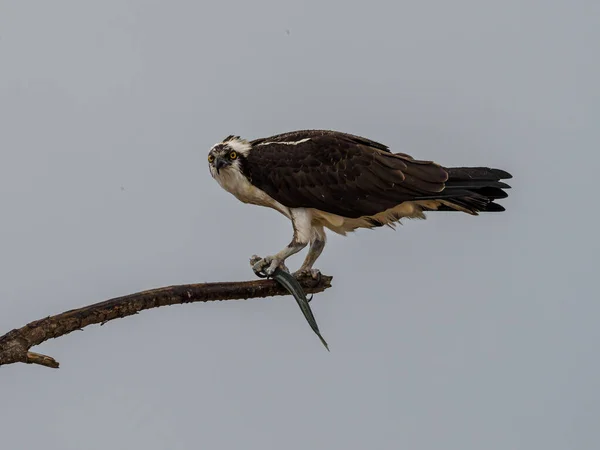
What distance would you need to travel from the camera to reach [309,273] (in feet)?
21.7

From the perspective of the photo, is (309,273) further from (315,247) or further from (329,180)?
(329,180)

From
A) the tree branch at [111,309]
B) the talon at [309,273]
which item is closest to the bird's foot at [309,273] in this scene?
the talon at [309,273]

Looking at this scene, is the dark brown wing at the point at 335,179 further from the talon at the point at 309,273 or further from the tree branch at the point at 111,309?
the tree branch at the point at 111,309

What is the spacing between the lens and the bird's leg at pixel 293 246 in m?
6.34

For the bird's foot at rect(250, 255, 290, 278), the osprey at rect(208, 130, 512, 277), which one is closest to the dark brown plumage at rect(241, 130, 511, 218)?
the osprey at rect(208, 130, 512, 277)

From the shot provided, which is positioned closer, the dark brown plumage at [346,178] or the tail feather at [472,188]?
the dark brown plumage at [346,178]

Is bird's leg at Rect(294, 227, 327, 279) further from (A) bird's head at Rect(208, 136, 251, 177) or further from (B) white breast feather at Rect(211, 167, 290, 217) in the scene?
(A) bird's head at Rect(208, 136, 251, 177)

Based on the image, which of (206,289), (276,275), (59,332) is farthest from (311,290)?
(59,332)

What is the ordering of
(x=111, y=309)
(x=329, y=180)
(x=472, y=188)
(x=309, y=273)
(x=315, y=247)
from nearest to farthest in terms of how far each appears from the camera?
(x=111, y=309) < (x=329, y=180) < (x=472, y=188) < (x=309, y=273) < (x=315, y=247)

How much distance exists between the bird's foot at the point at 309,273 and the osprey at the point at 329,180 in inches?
8.6

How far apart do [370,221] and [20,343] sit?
233 cm

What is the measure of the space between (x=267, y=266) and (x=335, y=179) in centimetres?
67

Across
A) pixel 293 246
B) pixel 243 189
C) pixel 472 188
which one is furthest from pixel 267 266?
pixel 472 188

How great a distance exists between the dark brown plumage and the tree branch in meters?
0.59
